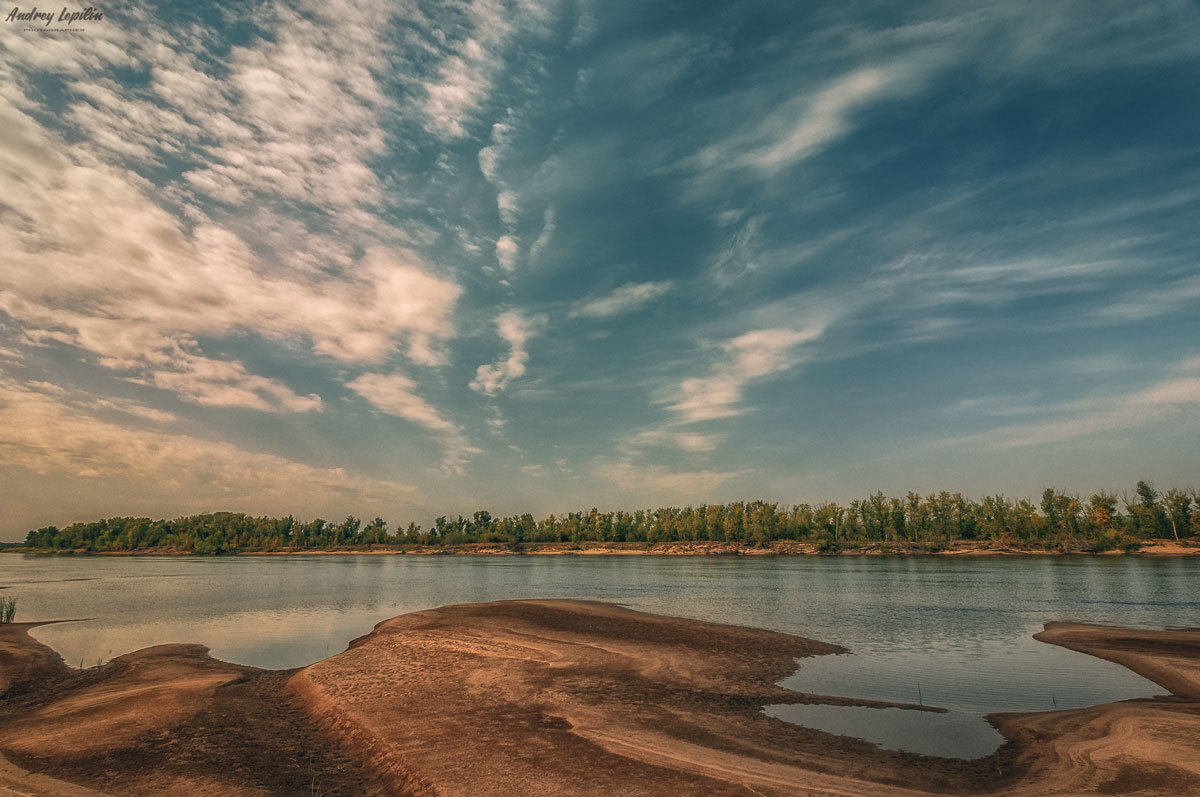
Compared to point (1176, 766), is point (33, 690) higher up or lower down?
lower down

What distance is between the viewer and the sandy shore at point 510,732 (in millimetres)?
13391

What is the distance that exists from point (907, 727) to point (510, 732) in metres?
12.0

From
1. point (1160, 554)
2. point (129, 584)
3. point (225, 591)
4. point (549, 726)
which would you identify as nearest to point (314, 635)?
point (549, 726)

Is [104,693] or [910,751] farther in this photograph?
[104,693]

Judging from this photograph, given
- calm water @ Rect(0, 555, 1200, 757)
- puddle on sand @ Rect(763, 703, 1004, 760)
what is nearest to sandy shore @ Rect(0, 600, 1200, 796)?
puddle on sand @ Rect(763, 703, 1004, 760)

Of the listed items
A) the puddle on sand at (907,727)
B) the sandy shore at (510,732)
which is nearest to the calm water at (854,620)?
the puddle on sand at (907,727)

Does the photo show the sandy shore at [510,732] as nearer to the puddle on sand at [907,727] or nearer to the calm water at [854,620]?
the puddle on sand at [907,727]

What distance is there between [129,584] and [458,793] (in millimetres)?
91913

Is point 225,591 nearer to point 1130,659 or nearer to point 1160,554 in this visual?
point 1130,659

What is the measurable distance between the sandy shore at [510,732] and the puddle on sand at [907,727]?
64 centimetres

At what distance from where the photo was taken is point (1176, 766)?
44.2 ft

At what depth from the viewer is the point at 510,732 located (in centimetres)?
1673

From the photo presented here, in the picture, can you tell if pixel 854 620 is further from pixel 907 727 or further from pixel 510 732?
pixel 510 732

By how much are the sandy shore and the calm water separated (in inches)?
78.5
